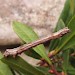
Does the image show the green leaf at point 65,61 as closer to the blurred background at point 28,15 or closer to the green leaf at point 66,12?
the green leaf at point 66,12

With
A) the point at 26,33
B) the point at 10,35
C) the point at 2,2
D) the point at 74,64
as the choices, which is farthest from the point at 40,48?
the point at 2,2

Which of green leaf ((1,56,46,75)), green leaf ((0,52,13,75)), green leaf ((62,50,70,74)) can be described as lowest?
green leaf ((1,56,46,75))

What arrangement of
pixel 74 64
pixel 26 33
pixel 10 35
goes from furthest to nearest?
1. pixel 10 35
2. pixel 74 64
3. pixel 26 33

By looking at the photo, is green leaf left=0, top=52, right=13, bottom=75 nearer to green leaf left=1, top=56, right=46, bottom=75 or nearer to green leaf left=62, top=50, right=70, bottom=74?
green leaf left=1, top=56, right=46, bottom=75

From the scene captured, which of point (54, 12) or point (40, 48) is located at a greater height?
point (54, 12)

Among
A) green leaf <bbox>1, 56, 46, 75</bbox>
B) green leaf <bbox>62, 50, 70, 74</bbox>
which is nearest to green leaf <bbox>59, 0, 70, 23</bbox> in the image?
green leaf <bbox>62, 50, 70, 74</bbox>

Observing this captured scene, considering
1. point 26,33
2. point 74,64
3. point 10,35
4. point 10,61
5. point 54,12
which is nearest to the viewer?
point 10,61

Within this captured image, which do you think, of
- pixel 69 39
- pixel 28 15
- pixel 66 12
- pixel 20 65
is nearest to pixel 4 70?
pixel 20 65

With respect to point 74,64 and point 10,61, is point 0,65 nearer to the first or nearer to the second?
point 10,61

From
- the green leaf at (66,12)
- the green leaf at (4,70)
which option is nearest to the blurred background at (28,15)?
the green leaf at (66,12)
